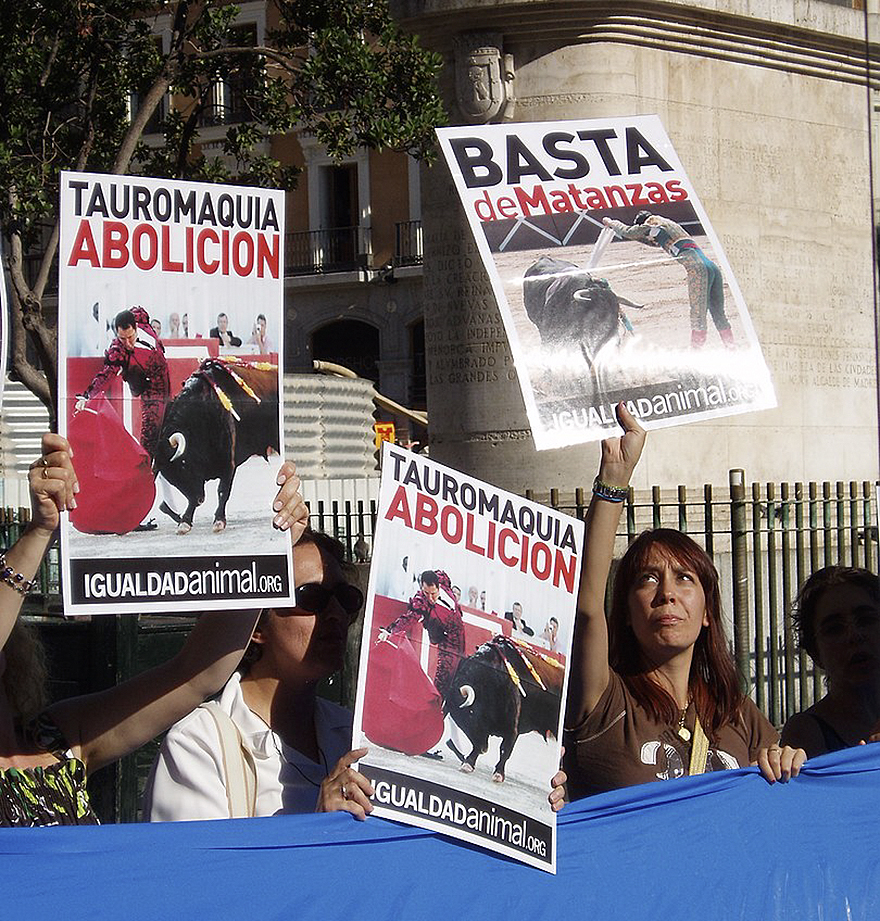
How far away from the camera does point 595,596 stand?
137 inches

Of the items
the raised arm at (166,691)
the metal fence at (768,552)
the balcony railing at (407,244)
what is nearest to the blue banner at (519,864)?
the raised arm at (166,691)

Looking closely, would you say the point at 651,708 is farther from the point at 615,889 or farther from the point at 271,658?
the point at 271,658

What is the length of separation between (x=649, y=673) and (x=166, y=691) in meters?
1.06

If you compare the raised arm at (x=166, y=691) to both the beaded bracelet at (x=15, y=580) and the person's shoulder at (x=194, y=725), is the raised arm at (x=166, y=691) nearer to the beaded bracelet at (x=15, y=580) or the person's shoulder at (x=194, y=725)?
the person's shoulder at (x=194, y=725)

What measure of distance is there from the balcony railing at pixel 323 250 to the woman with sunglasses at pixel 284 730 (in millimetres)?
35905

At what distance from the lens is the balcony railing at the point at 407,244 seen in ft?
123

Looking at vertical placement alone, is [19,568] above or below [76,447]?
below

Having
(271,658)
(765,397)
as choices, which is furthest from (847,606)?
(271,658)

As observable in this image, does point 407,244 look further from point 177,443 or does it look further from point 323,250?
point 177,443

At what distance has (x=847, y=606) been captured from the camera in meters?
4.08

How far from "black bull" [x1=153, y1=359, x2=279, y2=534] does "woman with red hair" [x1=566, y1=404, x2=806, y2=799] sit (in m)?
0.78

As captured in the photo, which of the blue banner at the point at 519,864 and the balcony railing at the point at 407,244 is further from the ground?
the balcony railing at the point at 407,244

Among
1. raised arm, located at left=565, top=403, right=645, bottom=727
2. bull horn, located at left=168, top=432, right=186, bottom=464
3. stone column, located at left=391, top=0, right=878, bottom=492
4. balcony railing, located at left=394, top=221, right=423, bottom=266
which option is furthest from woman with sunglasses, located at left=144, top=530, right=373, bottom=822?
balcony railing, located at left=394, top=221, right=423, bottom=266

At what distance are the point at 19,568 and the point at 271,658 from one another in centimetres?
62
